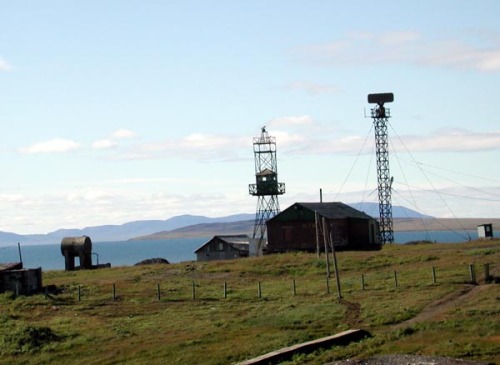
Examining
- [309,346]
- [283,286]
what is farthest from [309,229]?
[309,346]

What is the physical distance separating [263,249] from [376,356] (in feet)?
207

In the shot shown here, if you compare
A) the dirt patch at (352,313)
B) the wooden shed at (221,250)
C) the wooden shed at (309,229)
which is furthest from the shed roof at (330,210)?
the dirt patch at (352,313)

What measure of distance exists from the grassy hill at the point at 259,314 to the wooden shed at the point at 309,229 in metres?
16.9

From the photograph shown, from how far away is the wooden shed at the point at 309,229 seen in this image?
88750 millimetres

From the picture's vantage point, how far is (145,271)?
247 ft

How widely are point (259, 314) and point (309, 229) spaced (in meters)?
44.2

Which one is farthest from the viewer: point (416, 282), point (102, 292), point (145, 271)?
point (145, 271)

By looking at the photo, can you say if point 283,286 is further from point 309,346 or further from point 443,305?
point 309,346

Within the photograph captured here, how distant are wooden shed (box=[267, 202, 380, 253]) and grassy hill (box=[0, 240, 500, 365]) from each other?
1694 centimetres

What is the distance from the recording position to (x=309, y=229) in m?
88.9

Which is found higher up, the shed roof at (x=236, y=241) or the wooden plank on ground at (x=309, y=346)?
the shed roof at (x=236, y=241)

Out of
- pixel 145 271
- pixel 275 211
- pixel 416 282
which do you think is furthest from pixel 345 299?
pixel 275 211

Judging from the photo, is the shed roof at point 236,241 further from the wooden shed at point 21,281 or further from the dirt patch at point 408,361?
the dirt patch at point 408,361

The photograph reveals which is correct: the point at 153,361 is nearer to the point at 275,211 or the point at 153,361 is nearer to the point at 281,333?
the point at 281,333
